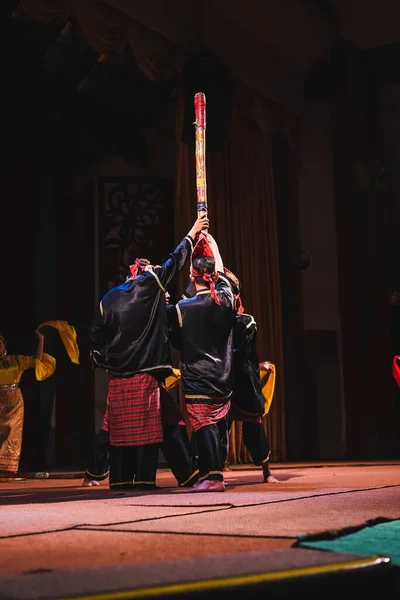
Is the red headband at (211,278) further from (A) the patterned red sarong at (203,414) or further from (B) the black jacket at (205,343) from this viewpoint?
(A) the patterned red sarong at (203,414)

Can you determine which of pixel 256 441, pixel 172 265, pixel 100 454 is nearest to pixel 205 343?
pixel 172 265

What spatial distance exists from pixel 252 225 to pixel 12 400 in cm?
318

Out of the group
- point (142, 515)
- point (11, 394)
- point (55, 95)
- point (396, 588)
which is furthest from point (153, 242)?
point (396, 588)

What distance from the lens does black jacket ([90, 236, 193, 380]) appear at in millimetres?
4090

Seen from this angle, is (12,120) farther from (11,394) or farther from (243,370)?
(243,370)

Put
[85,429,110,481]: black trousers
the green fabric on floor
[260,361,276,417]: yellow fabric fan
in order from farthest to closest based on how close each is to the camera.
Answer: [260,361,276,417]: yellow fabric fan
[85,429,110,481]: black trousers
the green fabric on floor

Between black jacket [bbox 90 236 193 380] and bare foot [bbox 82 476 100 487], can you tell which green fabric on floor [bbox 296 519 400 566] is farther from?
bare foot [bbox 82 476 100 487]

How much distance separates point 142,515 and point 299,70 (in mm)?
6915

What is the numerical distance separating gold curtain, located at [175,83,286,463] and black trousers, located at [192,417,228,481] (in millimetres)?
4394

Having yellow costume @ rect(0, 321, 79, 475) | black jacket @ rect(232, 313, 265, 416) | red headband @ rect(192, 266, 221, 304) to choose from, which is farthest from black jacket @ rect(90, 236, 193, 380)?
yellow costume @ rect(0, 321, 79, 475)

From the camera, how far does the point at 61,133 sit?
28.0ft

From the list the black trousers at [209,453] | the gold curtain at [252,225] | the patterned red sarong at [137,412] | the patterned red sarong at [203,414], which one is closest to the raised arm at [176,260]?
the patterned red sarong at [137,412]

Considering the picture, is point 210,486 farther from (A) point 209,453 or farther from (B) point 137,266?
(B) point 137,266

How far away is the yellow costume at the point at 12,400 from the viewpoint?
649cm
